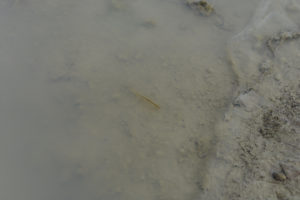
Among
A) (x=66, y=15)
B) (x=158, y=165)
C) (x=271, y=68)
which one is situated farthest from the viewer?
(x=66, y=15)

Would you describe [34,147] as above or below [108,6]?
below

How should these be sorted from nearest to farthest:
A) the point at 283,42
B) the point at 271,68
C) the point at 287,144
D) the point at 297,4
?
1. the point at 287,144
2. the point at 271,68
3. the point at 283,42
4. the point at 297,4

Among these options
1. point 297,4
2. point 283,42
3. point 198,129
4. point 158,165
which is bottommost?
point 158,165

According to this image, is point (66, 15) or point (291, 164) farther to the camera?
point (66, 15)

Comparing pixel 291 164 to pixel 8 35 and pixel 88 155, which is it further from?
pixel 8 35

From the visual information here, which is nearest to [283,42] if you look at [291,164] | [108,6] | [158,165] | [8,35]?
[291,164]

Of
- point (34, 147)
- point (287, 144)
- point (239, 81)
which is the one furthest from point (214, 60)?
point (34, 147)

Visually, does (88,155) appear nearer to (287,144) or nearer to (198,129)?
(198,129)
